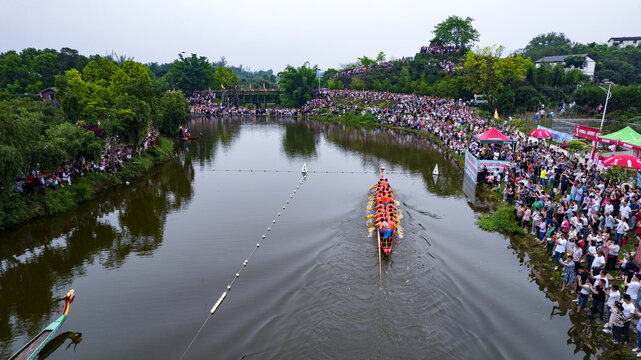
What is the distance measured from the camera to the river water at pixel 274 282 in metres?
10.5

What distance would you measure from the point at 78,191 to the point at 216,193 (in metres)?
7.53

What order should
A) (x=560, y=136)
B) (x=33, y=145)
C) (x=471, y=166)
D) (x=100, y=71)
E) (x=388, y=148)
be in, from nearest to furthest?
1. (x=33, y=145)
2. (x=471, y=166)
3. (x=560, y=136)
4. (x=388, y=148)
5. (x=100, y=71)

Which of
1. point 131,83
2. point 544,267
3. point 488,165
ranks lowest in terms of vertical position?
point 544,267

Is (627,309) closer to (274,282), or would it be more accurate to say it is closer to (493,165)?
(274,282)

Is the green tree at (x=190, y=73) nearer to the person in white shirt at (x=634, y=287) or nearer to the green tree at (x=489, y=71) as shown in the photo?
the green tree at (x=489, y=71)

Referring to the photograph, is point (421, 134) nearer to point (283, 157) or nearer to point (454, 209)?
point (283, 157)

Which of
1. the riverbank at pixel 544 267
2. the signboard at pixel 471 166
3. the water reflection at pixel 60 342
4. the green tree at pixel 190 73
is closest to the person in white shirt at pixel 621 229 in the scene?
the riverbank at pixel 544 267

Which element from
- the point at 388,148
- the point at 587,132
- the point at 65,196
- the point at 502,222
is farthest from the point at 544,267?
the point at 388,148

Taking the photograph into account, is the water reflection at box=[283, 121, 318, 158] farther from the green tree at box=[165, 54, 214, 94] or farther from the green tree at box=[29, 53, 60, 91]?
the green tree at box=[29, 53, 60, 91]

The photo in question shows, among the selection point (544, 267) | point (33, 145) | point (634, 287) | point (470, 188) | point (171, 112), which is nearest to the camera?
point (634, 287)

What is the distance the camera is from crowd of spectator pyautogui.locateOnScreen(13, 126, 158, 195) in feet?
65.2

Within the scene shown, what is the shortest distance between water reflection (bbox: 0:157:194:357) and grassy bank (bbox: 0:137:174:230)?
0.48 meters

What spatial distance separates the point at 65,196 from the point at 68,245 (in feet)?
17.3

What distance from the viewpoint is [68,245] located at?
56.6 ft
